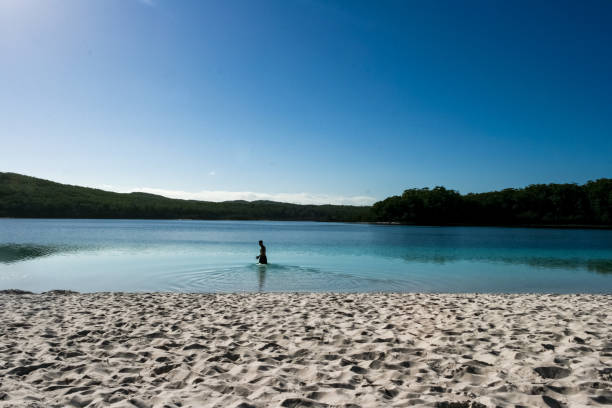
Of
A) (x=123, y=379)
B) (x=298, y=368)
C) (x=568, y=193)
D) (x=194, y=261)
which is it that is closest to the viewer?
(x=123, y=379)

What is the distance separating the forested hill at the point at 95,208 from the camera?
139m

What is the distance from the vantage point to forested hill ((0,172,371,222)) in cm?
13875

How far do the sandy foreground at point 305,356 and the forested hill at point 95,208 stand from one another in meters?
157

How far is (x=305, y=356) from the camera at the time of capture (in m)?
6.24

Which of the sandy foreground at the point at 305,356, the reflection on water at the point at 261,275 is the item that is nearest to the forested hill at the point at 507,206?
the reflection on water at the point at 261,275

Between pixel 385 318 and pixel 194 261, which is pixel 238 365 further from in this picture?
pixel 194 261

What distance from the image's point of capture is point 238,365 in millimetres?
5773

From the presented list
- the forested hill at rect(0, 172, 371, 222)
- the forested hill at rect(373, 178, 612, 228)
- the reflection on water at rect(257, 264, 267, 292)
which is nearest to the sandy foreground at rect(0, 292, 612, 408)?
the reflection on water at rect(257, 264, 267, 292)

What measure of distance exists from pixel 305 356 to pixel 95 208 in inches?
6701

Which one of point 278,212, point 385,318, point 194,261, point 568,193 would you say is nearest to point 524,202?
point 568,193

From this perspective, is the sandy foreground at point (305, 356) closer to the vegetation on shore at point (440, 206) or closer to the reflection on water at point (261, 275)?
the reflection on water at point (261, 275)

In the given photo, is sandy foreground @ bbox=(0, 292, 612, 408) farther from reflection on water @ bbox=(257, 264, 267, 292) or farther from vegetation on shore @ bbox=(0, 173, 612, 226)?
vegetation on shore @ bbox=(0, 173, 612, 226)

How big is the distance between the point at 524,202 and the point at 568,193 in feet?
43.9

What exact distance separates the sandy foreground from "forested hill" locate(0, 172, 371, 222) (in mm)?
157275
